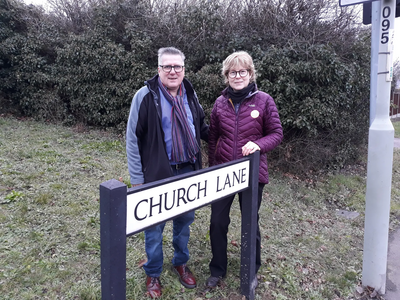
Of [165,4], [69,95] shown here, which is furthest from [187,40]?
[69,95]

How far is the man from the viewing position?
240cm

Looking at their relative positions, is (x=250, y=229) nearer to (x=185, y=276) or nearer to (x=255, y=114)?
(x=185, y=276)

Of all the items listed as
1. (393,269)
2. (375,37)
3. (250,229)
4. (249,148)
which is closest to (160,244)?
(250,229)

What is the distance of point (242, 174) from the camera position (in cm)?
238

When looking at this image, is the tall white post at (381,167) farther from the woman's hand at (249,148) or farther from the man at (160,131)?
the man at (160,131)

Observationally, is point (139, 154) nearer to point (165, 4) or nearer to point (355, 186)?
point (355, 186)

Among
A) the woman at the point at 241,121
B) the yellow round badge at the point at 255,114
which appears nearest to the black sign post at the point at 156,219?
the woman at the point at 241,121

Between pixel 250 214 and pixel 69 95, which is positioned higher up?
pixel 69 95

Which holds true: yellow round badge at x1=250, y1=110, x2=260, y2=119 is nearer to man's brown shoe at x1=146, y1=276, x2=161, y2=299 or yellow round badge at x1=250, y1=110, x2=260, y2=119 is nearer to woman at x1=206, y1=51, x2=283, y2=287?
woman at x1=206, y1=51, x2=283, y2=287

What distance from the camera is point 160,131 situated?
A: 2.40 m

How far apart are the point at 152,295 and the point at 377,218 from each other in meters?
2.07

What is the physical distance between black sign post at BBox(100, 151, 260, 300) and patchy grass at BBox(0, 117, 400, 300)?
0.50 m

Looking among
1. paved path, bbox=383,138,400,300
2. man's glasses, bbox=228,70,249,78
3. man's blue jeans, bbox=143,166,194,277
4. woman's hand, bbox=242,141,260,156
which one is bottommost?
paved path, bbox=383,138,400,300

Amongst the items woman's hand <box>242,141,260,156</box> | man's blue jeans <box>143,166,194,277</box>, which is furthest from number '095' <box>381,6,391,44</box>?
man's blue jeans <box>143,166,194,277</box>
